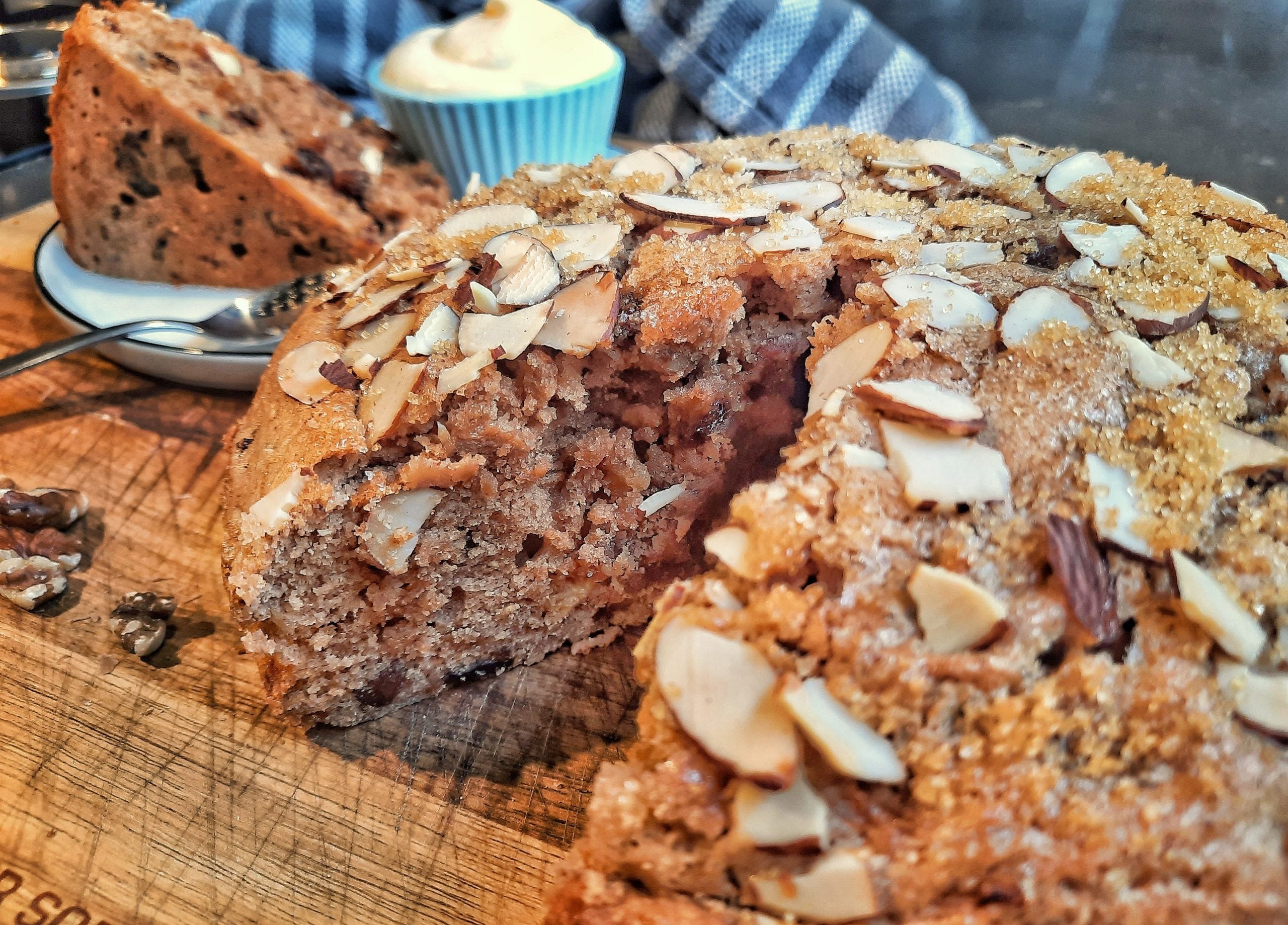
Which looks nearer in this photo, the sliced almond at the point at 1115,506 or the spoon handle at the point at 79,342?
the sliced almond at the point at 1115,506

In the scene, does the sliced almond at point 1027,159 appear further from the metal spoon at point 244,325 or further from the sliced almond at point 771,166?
the metal spoon at point 244,325

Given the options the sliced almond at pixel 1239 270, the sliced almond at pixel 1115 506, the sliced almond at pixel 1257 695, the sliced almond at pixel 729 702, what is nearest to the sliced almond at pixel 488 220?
the sliced almond at pixel 729 702

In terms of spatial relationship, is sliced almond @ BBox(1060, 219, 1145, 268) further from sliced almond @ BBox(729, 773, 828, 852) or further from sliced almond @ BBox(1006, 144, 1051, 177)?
sliced almond @ BBox(729, 773, 828, 852)

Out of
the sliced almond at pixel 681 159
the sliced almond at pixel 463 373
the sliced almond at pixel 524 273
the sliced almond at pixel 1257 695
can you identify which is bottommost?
the sliced almond at pixel 463 373

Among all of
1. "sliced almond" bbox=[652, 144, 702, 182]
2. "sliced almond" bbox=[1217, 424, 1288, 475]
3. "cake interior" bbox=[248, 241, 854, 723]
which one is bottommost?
"cake interior" bbox=[248, 241, 854, 723]

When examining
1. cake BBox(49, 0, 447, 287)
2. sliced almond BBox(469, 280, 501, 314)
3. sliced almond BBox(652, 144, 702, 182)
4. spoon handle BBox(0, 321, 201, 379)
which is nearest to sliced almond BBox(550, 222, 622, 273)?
sliced almond BBox(469, 280, 501, 314)

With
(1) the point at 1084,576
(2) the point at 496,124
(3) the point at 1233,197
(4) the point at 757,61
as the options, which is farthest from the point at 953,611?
(4) the point at 757,61

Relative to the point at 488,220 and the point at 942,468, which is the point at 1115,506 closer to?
the point at 942,468
